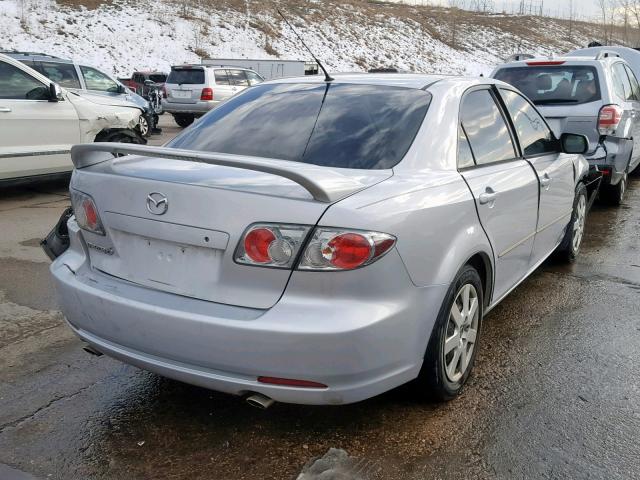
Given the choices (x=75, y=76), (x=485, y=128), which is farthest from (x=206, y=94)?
(x=485, y=128)

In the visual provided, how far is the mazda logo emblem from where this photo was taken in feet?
8.11

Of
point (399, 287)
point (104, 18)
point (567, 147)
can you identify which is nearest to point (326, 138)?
point (399, 287)

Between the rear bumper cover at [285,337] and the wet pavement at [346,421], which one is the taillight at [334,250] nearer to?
the rear bumper cover at [285,337]

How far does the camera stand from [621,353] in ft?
11.8

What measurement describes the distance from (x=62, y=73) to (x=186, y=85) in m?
6.45

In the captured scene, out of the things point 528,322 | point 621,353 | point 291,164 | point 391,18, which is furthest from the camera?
point 391,18

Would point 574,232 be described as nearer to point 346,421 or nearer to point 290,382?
point 346,421

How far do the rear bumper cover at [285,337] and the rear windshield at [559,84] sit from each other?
5324 mm

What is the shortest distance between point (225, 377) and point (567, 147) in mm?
3378

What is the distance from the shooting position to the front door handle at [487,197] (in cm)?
306

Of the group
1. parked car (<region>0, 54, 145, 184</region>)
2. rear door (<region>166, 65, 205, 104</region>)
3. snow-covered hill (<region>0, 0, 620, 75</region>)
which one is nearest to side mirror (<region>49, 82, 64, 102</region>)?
parked car (<region>0, 54, 145, 184</region>)

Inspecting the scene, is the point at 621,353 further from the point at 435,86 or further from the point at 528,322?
the point at 435,86

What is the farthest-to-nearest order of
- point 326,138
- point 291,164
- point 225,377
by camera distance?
point 326,138
point 291,164
point 225,377

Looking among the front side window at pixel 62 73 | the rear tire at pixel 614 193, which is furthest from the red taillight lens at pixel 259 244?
the front side window at pixel 62 73
